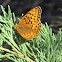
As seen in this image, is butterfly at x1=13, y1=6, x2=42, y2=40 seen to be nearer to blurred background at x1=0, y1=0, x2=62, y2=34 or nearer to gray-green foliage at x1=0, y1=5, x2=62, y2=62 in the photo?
gray-green foliage at x1=0, y1=5, x2=62, y2=62

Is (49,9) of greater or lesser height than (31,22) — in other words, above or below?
above

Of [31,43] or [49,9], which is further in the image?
[49,9]

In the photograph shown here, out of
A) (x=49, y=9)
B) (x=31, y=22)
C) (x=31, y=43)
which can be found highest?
(x=49, y=9)

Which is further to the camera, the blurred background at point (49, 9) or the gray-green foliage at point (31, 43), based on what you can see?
the blurred background at point (49, 9)

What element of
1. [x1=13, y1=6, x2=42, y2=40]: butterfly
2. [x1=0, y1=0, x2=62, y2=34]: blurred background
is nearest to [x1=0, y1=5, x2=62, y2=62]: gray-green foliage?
[x1=13, y1=6, x2=42, y2=40]: butterfly

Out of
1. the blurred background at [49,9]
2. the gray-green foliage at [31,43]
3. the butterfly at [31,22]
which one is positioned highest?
the blurred background at [49,9]

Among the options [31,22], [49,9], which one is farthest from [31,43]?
[49,9]

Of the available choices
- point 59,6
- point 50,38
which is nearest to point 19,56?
point 50,38

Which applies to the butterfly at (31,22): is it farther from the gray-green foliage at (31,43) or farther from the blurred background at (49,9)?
the blurred background at (49,9)

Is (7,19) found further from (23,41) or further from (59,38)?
(59,38)

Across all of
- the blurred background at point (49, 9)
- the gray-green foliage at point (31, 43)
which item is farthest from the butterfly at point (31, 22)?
A: the blurred background at point (49, 9)

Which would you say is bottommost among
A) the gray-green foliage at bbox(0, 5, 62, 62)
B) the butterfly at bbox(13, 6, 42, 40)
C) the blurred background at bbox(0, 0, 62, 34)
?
the gray-green foliage at bbox(0, 5, 62, 62)

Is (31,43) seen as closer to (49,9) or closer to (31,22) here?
(31,22)
